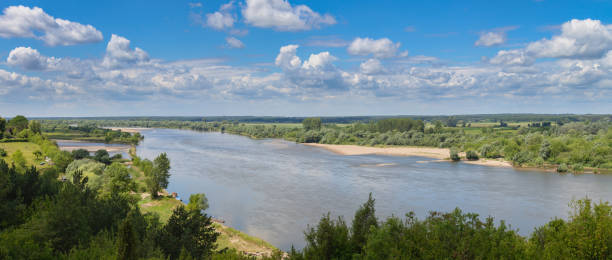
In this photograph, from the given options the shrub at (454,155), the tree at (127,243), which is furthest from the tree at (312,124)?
the tree at (127,243)

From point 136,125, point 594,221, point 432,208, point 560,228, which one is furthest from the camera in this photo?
point 136,125

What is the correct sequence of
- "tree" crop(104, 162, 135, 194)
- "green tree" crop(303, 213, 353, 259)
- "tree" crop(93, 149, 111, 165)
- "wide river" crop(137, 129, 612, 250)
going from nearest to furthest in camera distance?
"green tree" crop(303, 213, 353, 259) → "wide river" crop(137, 129, 612, 250) → "tree" crop(104, 162, 135, 194) → "tree" crop(93, 149, 111, 165)

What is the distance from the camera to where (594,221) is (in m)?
11.4

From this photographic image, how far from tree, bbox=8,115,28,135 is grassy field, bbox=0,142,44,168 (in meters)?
13.2

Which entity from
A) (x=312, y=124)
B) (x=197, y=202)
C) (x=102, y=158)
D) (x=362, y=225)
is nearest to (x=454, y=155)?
(x=197, y=202)

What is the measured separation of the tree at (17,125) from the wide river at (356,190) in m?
38.7

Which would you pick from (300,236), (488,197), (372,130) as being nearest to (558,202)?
(488,197)

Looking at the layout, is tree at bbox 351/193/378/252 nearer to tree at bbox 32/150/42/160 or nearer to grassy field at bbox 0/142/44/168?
grassy field at bbox 0/142/44/168

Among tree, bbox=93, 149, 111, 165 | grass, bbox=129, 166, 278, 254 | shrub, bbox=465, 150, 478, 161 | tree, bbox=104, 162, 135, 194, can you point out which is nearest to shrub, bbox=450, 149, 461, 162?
shrub, bbox=465, 150, 478, 161

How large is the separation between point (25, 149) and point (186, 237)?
55370 millimetres

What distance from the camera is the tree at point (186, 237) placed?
13.1 meters

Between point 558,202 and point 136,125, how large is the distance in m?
188

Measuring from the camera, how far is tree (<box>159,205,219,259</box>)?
13.1 metres

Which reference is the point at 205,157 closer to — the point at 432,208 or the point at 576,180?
the point at 432,208
